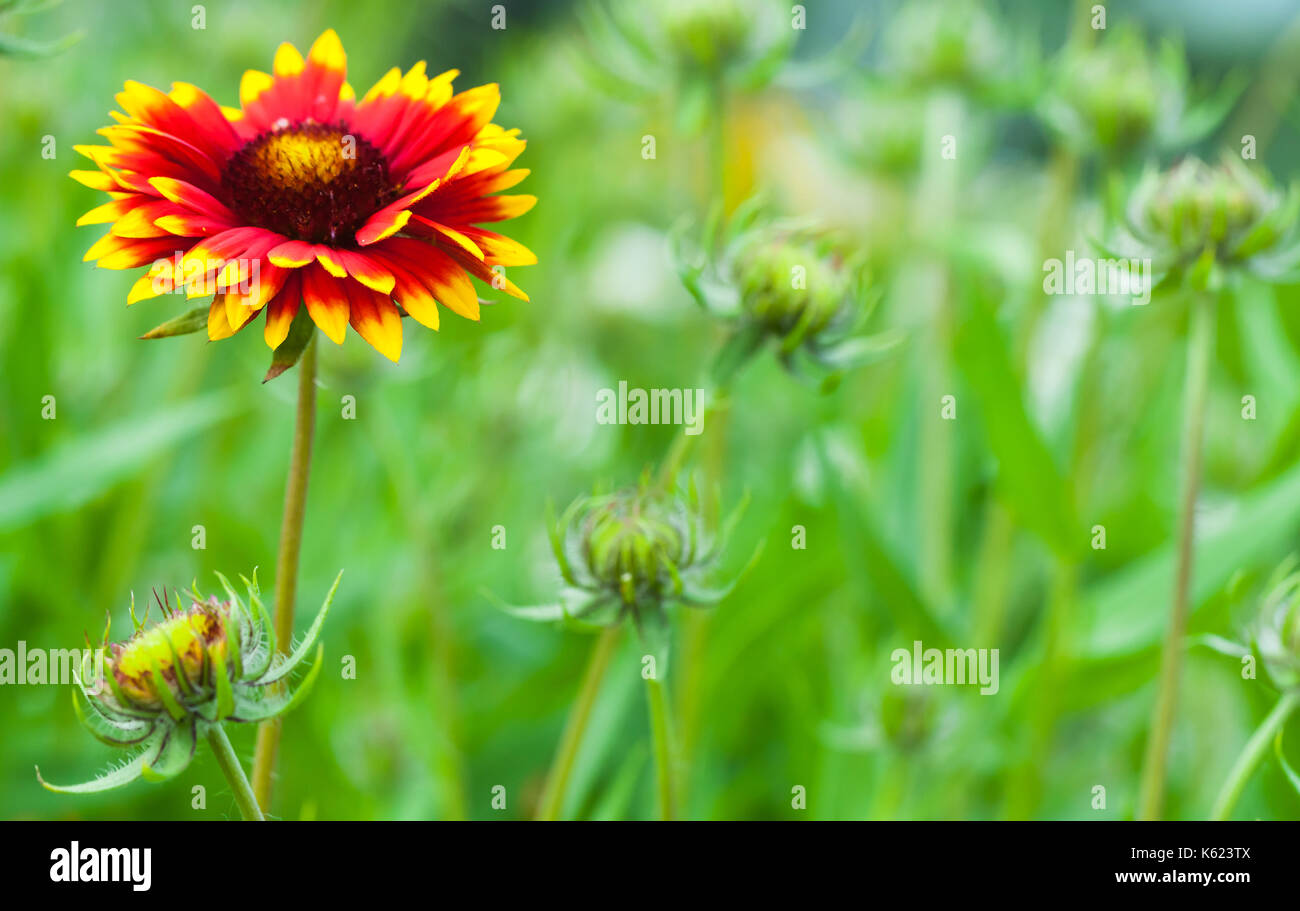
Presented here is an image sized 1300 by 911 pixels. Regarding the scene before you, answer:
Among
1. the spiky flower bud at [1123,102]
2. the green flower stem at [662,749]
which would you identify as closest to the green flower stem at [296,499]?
the green flower stem at [662,749]

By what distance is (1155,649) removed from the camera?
0.58 meters

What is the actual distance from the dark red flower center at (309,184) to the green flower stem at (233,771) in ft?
0.50

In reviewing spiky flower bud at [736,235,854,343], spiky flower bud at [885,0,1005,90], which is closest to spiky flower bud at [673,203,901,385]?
spiky flower bud at [736,235,854,343]

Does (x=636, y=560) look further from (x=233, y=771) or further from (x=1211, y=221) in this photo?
(x=1211, y=221)

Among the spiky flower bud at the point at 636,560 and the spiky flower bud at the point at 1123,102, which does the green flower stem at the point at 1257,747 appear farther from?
the spiky flower bud at the point at 1123,102

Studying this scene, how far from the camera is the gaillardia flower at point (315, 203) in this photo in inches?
12.4

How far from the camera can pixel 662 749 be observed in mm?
401

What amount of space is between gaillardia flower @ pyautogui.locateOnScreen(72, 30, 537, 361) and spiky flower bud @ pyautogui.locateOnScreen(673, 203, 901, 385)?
0.11 meters

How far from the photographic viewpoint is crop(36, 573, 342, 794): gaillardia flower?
308 mm

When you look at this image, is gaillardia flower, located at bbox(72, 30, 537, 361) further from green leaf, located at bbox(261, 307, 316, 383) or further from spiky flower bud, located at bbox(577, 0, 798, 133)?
spiky flower bud, located at bbox(577, 0, 798, 133)

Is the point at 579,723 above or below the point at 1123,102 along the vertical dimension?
below

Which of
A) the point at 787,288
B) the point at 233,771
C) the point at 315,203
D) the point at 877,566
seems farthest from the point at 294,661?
the point at 877,566

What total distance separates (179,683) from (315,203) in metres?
0.15
